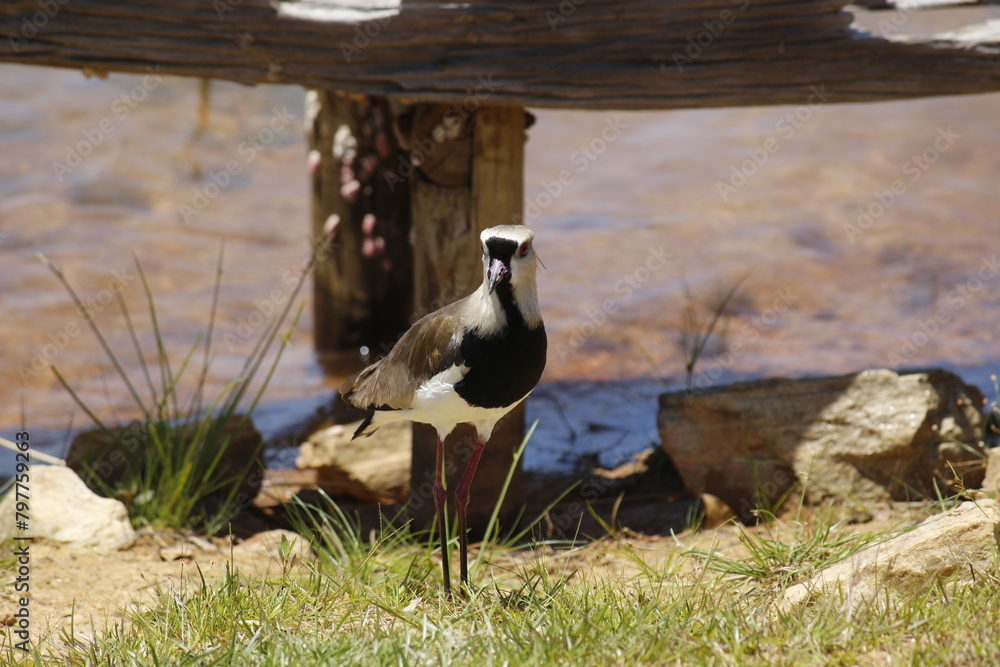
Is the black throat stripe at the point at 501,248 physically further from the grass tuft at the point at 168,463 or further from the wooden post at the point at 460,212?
the grass tuft at the point at 168,463

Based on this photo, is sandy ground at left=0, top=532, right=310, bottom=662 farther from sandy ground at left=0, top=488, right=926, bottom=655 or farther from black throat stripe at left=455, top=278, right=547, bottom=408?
black throat stripe at left=455, top=278, right=547, bottom=408

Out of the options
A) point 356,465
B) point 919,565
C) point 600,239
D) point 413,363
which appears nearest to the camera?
point 919,565

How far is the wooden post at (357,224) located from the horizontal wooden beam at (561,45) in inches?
65.6


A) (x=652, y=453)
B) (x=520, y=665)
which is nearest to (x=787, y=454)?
(x=652, y=453)

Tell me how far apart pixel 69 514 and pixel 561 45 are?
2986mm

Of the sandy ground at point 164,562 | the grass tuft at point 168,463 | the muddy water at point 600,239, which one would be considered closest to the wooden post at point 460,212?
the sandy ground at point 164,562

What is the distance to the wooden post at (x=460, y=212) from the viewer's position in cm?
452

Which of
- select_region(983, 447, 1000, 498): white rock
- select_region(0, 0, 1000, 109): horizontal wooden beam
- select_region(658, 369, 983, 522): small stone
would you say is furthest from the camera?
select_region(658, 369, 983, 522): small stone

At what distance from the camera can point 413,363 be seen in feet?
11.8

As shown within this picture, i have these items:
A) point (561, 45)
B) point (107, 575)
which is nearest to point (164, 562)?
point (107, 575)

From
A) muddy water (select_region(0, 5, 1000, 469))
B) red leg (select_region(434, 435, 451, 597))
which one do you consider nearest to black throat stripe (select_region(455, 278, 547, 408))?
red leg (select_region(434, 435, 451, 597))

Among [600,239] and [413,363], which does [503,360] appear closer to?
[413,363]

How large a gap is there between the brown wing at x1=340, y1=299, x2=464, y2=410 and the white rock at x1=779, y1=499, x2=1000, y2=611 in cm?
139

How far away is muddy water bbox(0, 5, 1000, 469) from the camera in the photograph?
7.08m
